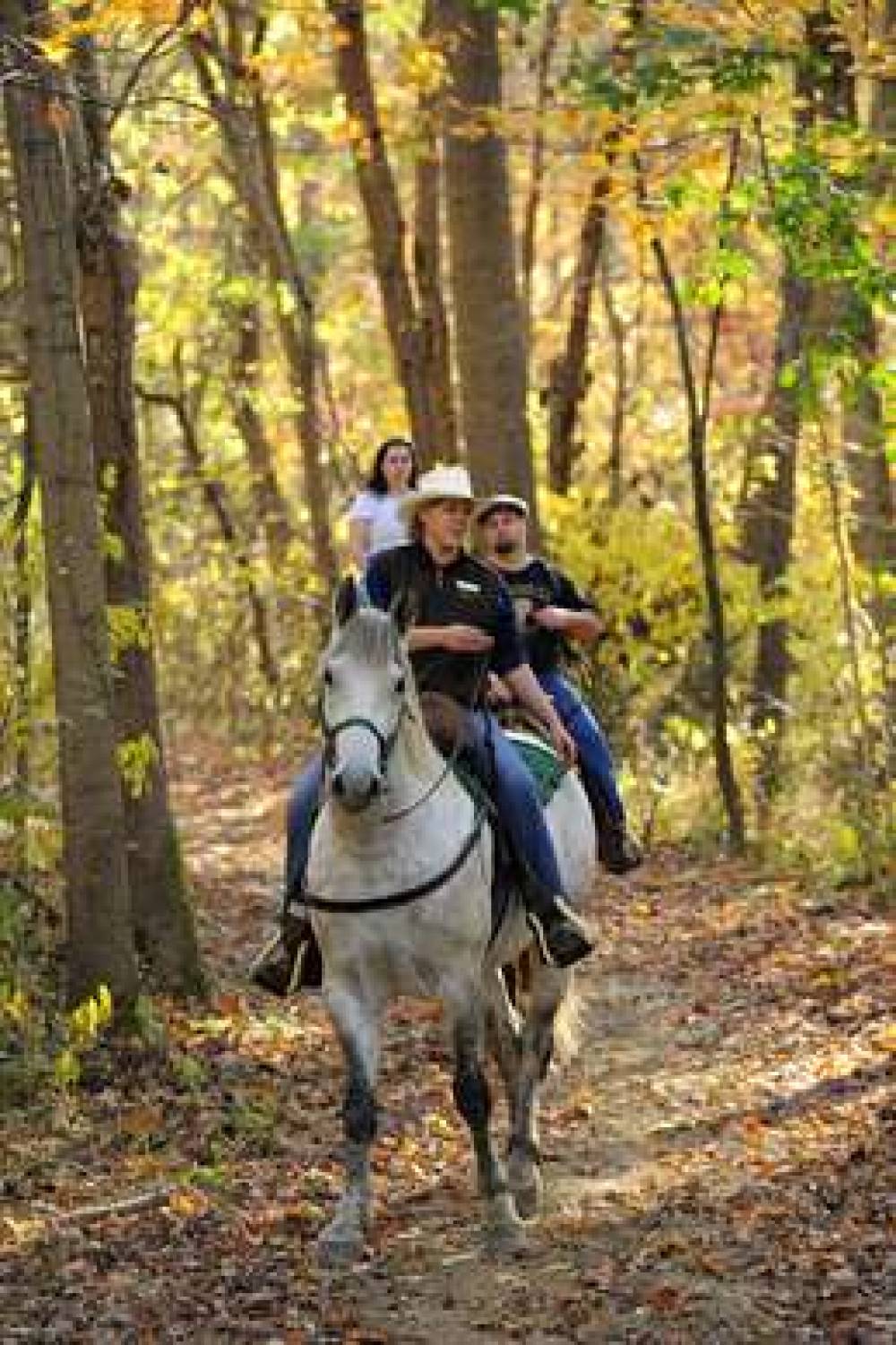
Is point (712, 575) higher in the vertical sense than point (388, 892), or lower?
lower

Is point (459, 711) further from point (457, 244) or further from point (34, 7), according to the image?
point (457, 244)

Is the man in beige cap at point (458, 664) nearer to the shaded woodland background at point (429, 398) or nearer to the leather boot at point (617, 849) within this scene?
the shaded woodland background at point (429, 398)

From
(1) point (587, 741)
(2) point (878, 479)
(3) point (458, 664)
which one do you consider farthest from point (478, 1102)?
(2) point (878, 479)

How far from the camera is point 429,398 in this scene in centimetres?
2086

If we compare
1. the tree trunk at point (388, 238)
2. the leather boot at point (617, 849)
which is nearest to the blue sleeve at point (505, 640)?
the leather boot at point (617, 849)

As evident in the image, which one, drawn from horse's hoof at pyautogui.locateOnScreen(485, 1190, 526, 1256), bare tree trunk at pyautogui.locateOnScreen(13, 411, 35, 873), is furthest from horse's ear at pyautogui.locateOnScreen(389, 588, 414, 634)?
bare tree trunk at pyautogui.locateOnScreen(13, 411, 35, 873)

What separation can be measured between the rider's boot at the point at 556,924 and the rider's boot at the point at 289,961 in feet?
2.76

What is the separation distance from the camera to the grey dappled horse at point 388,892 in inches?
312

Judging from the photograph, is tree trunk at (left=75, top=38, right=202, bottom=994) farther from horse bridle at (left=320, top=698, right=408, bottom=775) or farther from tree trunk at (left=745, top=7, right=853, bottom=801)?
tree trunk at (left=745, top=7, right=853, bottom=801)

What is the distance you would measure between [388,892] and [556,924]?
3.48 ft

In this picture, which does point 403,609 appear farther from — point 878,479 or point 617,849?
point 878,479

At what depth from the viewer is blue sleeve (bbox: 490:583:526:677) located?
9055mm

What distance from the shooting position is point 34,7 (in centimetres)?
1047

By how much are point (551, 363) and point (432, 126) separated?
5721 millimetres
